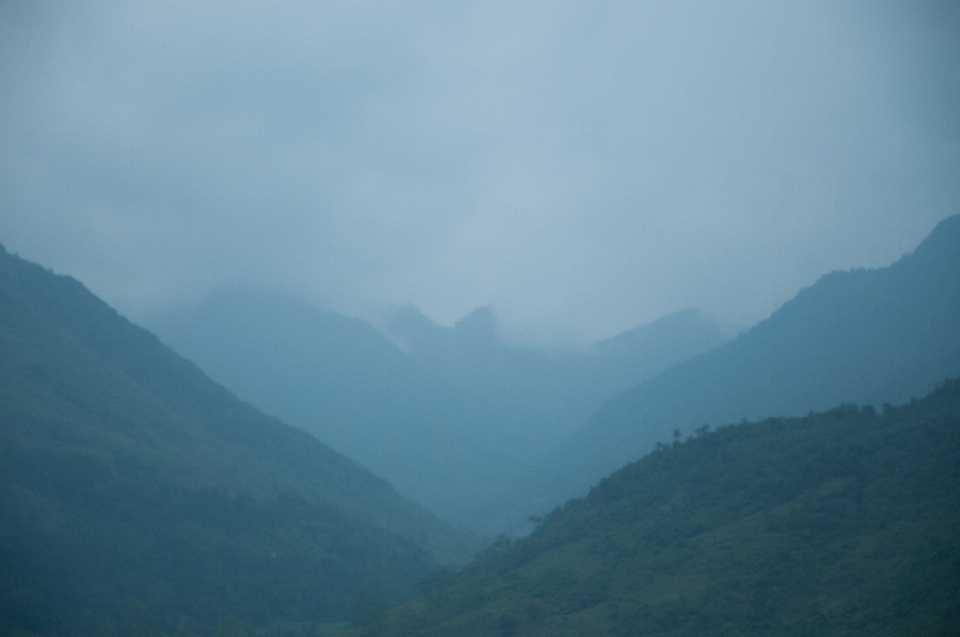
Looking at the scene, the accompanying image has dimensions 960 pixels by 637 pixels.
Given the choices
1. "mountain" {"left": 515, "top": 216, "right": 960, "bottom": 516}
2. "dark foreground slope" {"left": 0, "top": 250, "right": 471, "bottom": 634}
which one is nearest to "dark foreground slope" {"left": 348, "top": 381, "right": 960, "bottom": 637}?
"dark foreground slope" {"left": 0, "top": 250, "right": 471, "bottom": 634}

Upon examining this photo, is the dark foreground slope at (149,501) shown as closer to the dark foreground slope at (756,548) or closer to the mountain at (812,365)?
the dark foreground slope at (756,548)

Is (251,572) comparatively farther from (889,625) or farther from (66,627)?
(889,625)

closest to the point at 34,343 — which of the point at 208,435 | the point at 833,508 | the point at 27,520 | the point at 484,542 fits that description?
the point at 208,435

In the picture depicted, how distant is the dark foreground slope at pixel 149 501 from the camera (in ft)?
234

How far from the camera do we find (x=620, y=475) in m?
60.3

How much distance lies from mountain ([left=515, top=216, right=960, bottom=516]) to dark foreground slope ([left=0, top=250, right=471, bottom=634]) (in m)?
50.5

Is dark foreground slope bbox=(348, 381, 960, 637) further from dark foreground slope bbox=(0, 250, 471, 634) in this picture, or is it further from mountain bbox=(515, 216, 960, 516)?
mountain bbox=(515, 216, 960, 516)

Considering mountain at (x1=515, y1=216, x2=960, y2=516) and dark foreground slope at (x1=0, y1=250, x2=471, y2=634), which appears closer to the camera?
dark foreground slope at (x1=0, y1=250, x2=471, y2=634)

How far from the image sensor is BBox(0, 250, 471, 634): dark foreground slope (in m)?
71.4

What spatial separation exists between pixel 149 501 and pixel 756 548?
80.9m

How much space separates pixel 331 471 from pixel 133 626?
84309mm

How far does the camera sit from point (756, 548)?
3866cm

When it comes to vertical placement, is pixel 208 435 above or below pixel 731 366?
below

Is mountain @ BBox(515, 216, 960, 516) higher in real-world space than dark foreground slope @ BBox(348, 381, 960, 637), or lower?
higher
